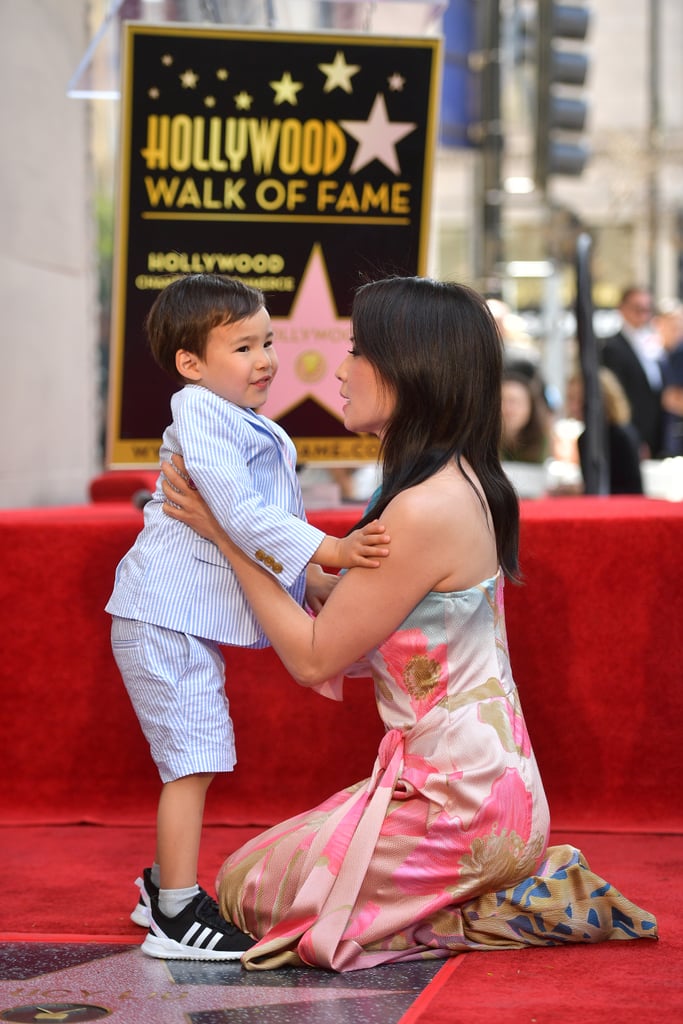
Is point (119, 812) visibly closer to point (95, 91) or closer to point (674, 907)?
point (674, 907)

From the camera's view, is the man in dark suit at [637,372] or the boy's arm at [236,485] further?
the man in dark suit at [637,372]

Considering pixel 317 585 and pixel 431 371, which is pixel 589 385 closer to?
pixel 317 585

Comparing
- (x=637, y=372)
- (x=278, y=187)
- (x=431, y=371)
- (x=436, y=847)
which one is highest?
(x=278, y=187)

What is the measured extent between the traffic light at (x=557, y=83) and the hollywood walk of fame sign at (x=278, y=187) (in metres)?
5.49

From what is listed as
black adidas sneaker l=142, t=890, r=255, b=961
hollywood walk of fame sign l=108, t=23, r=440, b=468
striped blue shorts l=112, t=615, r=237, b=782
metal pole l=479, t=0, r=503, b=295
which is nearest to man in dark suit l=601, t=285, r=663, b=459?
metal pole l=479, t=0, r=503, b=295

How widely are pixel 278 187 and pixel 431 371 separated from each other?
1.59 meters

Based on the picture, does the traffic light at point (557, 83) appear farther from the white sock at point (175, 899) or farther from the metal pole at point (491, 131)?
the white sock at point (175, 899)

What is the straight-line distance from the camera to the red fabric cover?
3633 millimetres

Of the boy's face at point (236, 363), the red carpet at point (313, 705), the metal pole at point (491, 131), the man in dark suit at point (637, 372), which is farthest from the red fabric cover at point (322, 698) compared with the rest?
the man in dark suit at point (637, 372)

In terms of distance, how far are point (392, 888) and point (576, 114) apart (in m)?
7.70

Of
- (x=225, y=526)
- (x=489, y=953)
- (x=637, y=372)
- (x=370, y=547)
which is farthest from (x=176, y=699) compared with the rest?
(x=637, y=372)

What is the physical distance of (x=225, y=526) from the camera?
8.78ft

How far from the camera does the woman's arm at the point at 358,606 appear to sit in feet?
8.41

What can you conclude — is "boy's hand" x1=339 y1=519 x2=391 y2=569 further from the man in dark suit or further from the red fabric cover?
the man in dark suit
